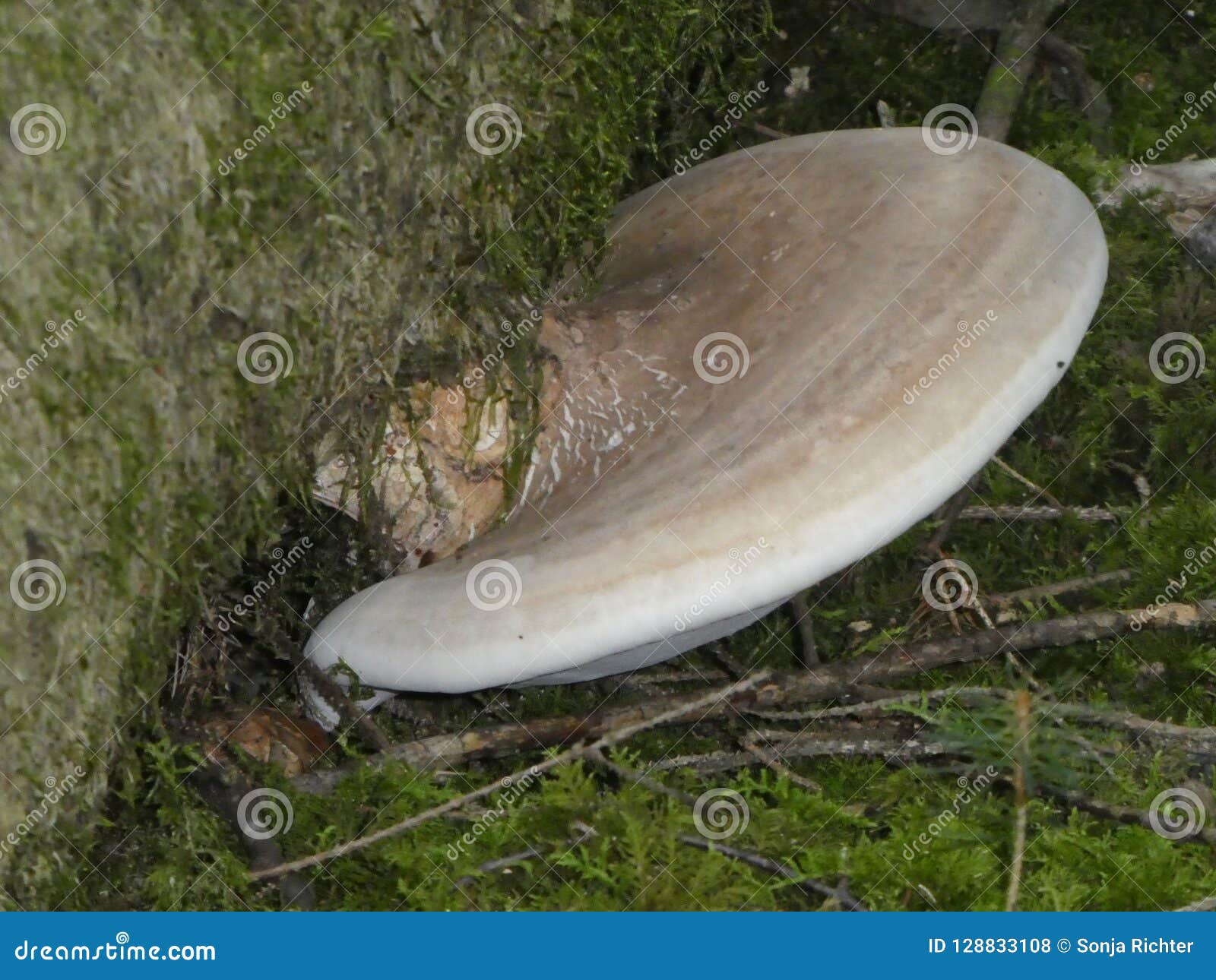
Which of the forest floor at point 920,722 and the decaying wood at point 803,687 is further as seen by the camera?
the decaying wood at point 803,687

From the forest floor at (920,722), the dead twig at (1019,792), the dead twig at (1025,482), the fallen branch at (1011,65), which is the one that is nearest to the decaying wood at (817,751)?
the forest floor at (920,722)

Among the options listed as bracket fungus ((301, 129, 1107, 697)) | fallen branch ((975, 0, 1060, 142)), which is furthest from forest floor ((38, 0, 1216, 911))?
bracket fungus ((301, 129, 1107, 697))

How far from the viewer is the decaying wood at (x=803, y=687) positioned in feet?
7.63

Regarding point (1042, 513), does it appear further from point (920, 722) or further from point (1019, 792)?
point (1019, 792)

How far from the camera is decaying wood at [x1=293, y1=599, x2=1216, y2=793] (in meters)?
2.33

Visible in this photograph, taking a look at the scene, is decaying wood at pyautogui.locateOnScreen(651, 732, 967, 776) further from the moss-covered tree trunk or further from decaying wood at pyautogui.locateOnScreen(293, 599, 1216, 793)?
the moss-covered tree trunk

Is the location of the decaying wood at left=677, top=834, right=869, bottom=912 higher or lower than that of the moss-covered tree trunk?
lower

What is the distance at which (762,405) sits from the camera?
2113 millimetres

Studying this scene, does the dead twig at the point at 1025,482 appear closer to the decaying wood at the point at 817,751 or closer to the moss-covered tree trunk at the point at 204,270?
the decaying wood at the point at 817,751

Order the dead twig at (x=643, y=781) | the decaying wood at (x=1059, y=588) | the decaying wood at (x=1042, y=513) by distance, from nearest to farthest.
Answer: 1. the dead twig at (x=643, y=781)
2. the decaying wood at (x=1059, y=588)
3. the decaying wood at (x=1042, y=513)

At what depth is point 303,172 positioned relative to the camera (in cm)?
186

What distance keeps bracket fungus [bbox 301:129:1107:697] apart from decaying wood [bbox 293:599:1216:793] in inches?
5.1

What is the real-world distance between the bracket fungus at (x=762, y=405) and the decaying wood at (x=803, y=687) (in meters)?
0.13

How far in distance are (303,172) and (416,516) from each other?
0.78 metres
